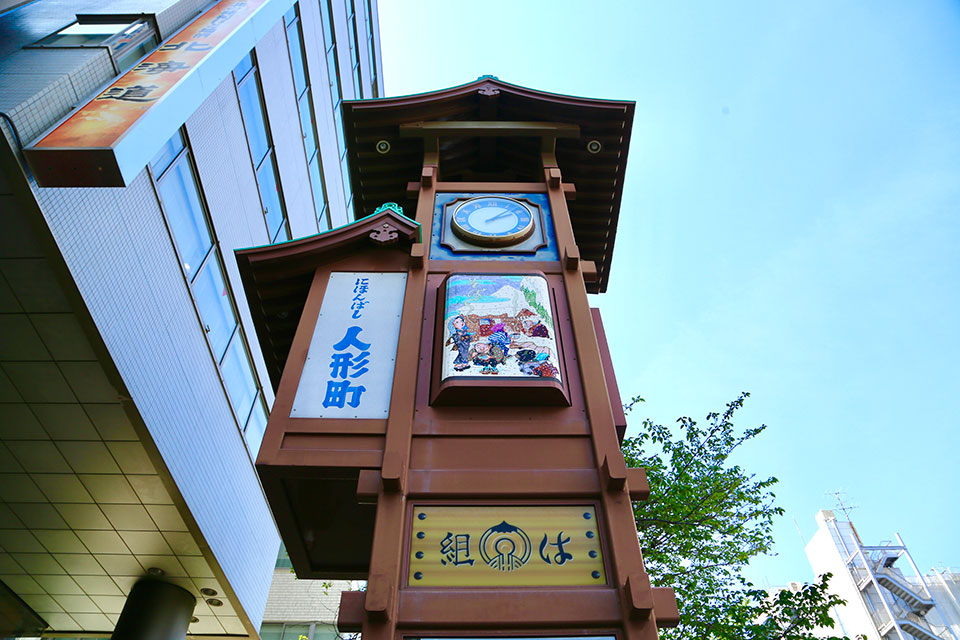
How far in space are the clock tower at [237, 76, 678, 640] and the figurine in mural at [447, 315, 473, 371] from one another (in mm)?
18

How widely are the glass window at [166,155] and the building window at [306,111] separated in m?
5.64

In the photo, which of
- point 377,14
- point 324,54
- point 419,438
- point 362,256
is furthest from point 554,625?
point 377,14

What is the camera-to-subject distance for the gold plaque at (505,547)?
457 cm

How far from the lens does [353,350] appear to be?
6.41 metres

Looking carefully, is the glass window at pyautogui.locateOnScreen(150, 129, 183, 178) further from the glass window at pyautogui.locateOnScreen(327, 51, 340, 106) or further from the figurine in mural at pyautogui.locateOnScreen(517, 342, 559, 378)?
the glass window at pyautogui.locateOnScreen(327, 51, 340, 106)

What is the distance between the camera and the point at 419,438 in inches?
219

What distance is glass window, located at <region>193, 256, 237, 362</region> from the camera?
10938mm

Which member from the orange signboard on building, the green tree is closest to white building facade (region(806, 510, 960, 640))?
the green tree

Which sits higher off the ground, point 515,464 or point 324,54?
point 324,54

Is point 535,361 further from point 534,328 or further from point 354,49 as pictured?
point 354,49

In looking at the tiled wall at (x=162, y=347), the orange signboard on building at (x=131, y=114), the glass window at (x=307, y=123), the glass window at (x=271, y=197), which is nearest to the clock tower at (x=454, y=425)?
Result: the orange signboard on building at (x=131, y=114)

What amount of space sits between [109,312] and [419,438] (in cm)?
502

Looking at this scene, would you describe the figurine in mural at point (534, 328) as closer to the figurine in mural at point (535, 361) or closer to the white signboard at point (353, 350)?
the figurine in mural at point (535, 361)

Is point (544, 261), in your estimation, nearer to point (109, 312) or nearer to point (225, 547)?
point (109, 312)
